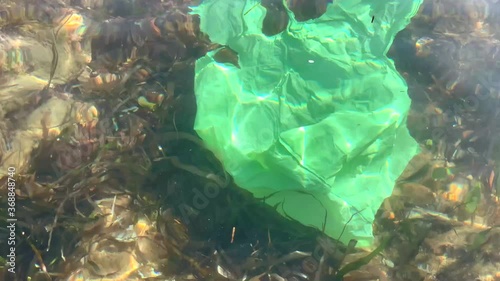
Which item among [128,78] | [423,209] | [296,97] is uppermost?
[296,97]

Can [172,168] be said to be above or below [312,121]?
below

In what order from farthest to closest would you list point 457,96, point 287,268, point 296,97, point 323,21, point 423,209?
1. point 457,96
2. point 323,21
3. point 423,209
4. point 296,97
5. point 287,268

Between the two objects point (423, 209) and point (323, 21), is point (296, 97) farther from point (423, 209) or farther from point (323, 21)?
point (423, 209)

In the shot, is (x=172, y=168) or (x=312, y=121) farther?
(x=172, y=168)

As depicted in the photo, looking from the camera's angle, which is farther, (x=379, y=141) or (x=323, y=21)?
(x=323, y=21)

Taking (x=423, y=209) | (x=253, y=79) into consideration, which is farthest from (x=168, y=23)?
(x=423, y=209)

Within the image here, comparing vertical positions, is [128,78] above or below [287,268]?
above

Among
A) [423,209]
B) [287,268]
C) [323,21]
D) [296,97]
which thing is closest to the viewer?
[287,268]

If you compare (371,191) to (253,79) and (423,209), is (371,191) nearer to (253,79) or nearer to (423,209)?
(423,209)
